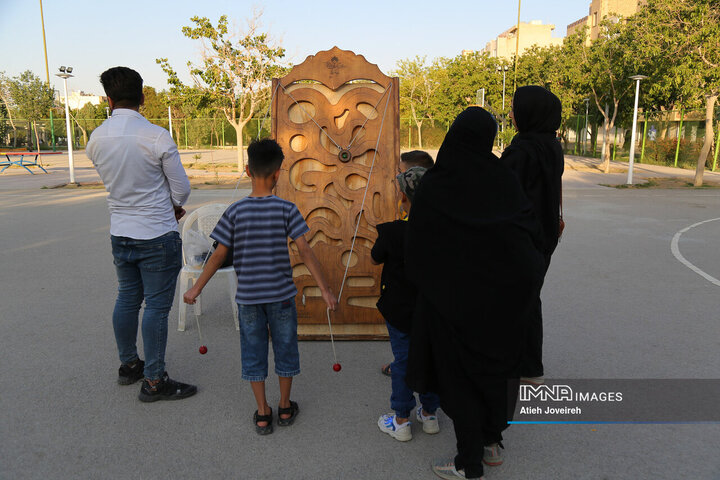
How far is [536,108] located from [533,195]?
20.2 inches

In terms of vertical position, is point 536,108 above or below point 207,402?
above

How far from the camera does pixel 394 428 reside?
321 cm

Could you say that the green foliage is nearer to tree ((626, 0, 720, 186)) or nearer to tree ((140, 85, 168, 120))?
tree ((140, 85, 168, 120))

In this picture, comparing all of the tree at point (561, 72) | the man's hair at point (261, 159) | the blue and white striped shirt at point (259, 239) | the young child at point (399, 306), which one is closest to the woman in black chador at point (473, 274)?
the young child at point (399, 306)

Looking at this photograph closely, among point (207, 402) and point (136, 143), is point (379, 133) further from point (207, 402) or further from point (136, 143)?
point (207, 402)

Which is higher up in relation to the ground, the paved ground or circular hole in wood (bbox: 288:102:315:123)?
circular hole in wood (bbox: 288:102:315:123)

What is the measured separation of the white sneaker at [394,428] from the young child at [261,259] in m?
0.67

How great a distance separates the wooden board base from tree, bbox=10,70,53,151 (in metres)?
45.0

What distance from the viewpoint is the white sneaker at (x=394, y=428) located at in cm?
315

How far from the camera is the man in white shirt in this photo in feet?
11.0

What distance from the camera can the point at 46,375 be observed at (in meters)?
3.97

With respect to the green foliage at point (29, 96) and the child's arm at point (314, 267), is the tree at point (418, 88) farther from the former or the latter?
the child's arm at point (314, 267)

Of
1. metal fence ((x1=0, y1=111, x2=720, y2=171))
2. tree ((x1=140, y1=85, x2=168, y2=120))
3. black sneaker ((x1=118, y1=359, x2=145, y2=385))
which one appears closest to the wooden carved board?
black sneaker ((x1=118, y1=359, x2=145, y2=385))

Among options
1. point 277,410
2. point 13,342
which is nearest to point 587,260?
point 277,410
